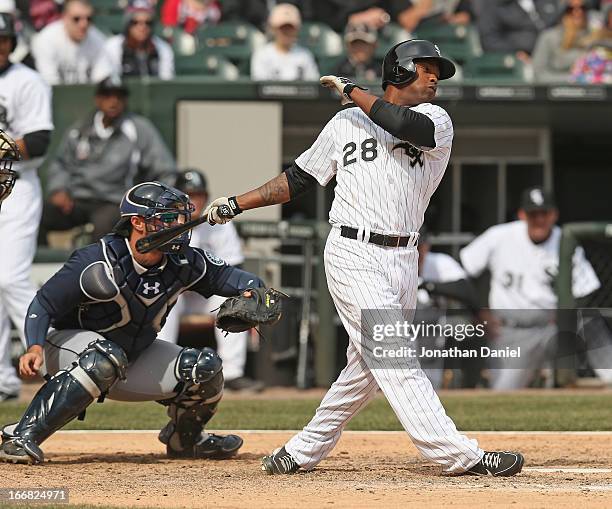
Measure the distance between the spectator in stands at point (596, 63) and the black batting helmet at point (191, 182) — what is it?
3.66 meters

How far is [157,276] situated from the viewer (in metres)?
5.81

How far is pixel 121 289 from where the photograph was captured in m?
5.72

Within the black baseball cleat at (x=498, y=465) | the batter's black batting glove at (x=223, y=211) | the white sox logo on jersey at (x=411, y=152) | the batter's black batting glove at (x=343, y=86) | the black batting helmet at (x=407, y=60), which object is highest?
the black batting helmet at (x=407, y=60)

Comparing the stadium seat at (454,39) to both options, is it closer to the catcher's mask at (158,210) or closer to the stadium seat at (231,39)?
the stadium seat at (231,39)

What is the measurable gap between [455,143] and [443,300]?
2490 mm

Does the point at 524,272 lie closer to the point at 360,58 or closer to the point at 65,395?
the point at 360,58

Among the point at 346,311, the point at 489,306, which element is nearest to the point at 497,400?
the point at 489,306

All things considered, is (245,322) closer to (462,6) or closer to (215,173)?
(215,173)

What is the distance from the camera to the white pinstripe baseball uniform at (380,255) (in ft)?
16.9

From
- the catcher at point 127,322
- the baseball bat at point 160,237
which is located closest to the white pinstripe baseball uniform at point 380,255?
the catcher at point 127,322

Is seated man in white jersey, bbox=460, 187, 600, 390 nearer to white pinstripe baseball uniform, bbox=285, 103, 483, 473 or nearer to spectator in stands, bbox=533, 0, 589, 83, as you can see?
spectator in stands, bbox=533, 0, 589, 83

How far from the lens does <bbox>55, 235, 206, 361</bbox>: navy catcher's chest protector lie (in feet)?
18.7

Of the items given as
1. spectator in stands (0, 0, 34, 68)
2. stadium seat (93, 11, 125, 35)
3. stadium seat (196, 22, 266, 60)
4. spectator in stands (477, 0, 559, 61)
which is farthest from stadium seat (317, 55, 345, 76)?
spectator in stands (0, 0, 34, 68)

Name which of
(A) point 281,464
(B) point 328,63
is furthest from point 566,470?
(B) point 328,63
